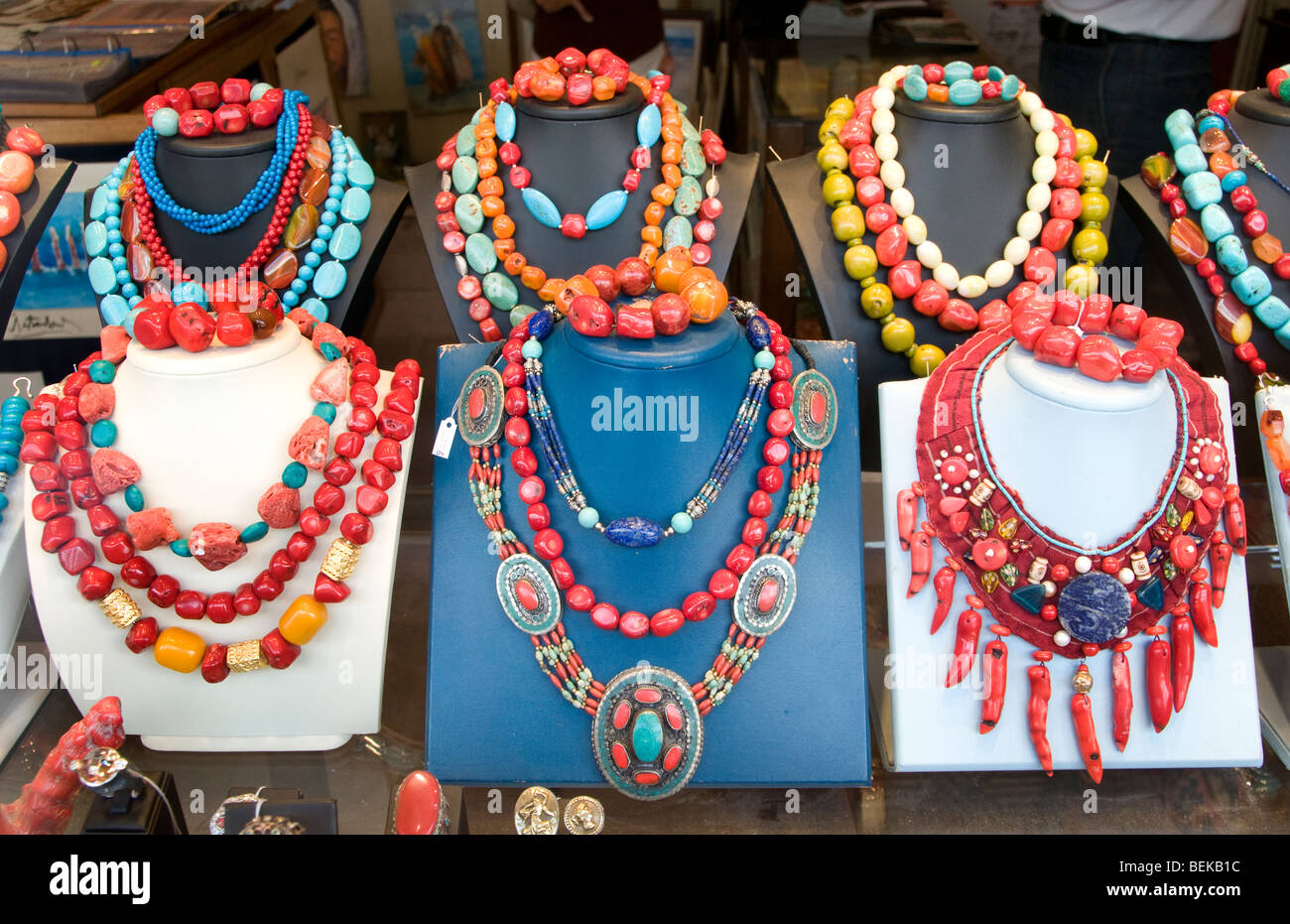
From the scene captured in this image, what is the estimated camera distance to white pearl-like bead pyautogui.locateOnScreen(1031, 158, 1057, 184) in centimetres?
154

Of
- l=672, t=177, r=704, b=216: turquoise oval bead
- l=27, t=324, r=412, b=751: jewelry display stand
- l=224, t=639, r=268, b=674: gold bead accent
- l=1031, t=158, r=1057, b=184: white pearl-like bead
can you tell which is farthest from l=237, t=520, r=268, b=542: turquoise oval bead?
l=1031, t=158, r=1057, b=184: white pearl-like bead

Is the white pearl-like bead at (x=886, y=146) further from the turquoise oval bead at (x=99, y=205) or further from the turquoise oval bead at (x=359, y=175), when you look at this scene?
the turquoise oval bead at (x=99, y=205)

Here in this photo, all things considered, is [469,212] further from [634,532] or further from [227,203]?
[634,532]

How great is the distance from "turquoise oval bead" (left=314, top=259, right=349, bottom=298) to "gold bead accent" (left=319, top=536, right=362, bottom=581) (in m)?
0.45

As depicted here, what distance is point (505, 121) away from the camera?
1.57 meters

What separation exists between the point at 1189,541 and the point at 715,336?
24.9 inches

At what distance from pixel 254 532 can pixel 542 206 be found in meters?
0.64

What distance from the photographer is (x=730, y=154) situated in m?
1.71

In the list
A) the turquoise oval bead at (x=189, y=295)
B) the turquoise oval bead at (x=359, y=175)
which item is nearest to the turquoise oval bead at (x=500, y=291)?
the turquoise oval bead at (x=359, y=175)

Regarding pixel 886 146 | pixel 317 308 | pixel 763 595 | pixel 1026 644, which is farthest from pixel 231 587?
pixel 886 146

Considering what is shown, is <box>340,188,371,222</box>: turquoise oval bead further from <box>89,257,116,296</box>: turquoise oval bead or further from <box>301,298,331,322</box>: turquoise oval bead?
<box>89,257,116,296</box>: turquoise oval bead

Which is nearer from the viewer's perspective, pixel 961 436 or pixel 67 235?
pixel 961 436
